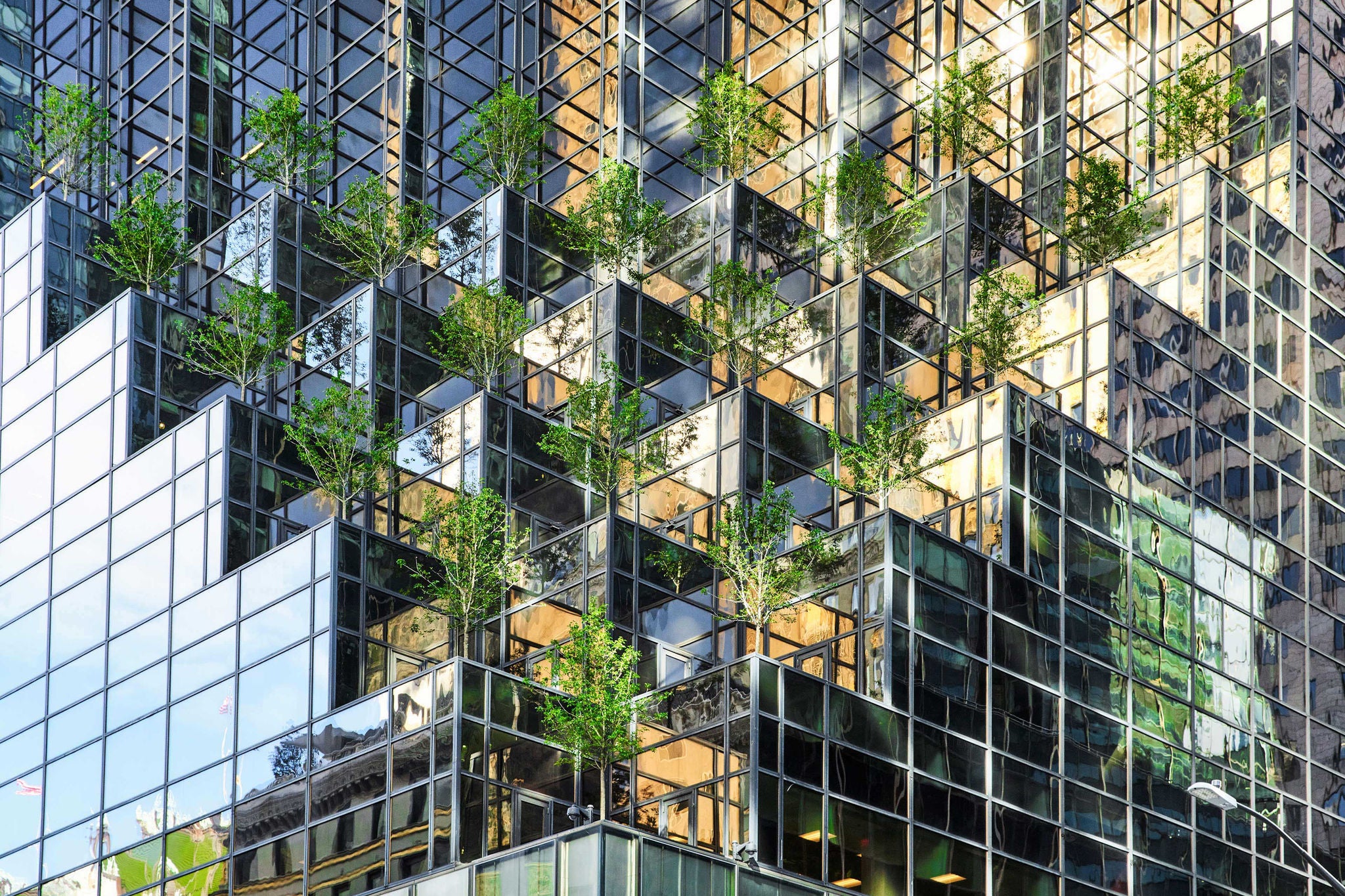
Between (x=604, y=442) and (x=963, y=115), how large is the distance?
2137 centimetres

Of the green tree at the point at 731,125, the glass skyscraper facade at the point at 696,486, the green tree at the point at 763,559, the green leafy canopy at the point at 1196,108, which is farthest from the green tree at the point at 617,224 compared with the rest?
the green leafy canopy at the point at 1196,108

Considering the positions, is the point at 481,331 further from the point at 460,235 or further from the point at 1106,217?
A: the point at 1106,217

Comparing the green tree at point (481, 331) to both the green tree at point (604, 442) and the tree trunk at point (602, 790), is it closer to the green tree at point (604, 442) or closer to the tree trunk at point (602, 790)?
the green tree at point (604, 442)

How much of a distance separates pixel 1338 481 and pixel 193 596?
121 ft

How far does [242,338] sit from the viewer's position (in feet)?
162

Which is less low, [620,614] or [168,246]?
[168,246]

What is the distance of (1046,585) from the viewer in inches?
1804

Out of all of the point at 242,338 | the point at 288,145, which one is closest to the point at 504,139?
the point at 288,145

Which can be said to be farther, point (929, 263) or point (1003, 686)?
point (929, 263)

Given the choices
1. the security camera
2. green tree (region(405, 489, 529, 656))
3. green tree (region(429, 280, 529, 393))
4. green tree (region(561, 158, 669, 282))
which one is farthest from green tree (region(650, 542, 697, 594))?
green tree (region(561, 158, 669, 282))

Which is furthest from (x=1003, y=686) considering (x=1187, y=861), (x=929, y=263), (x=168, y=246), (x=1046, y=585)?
(x=168, y=246)

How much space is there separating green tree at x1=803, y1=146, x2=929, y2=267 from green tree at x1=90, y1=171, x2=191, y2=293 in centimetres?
2065

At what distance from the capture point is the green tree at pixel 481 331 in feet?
165

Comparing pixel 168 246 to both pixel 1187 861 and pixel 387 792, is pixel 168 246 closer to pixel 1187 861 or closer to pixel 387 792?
pixel 387 792
